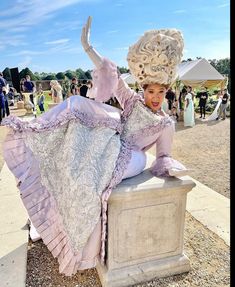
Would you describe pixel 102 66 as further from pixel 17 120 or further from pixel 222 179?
pixel 222 179

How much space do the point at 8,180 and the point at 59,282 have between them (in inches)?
106

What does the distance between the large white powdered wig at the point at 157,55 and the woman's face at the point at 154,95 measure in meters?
A: 0.05

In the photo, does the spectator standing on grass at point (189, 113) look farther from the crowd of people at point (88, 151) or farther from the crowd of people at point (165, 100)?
the crowd of people at point (88, 151)

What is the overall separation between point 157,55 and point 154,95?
324 mm

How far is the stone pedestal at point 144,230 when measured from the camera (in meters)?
2.08

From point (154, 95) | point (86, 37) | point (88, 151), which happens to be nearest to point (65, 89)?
point (86, 37)

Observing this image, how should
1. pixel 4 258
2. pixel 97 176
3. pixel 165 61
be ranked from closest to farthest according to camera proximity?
pixel 97 176
pixel 165 61
pixel 4 258

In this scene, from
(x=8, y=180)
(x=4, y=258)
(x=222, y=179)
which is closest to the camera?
(x=4, y=258)

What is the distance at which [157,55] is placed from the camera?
7.11 feet

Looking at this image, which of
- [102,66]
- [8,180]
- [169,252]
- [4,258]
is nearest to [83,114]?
[102,66]

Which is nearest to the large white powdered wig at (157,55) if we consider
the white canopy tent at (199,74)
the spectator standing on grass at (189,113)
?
the spectator standing on grass at (189,113)

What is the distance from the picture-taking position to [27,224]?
10.1 ft

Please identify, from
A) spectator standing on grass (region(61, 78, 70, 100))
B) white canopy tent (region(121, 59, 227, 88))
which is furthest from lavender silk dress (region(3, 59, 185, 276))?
spectator standing on grass (region(61, 78, 70, 100))
